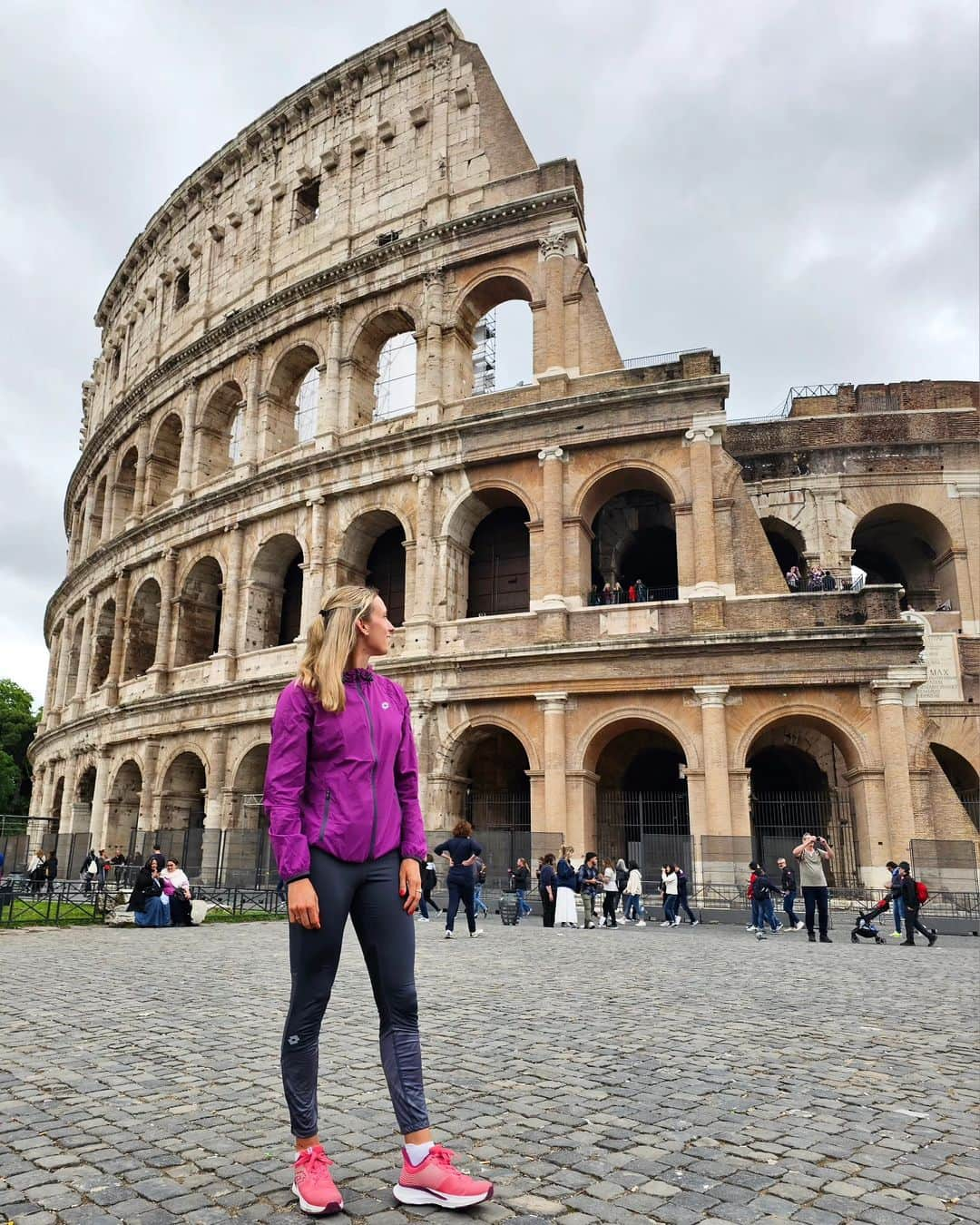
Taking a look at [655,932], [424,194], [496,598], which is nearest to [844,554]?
[496,598]

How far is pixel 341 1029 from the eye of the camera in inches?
210

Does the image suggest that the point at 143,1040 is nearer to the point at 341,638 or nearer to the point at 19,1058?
the point at 19,1058

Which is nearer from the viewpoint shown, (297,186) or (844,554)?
(844,554)

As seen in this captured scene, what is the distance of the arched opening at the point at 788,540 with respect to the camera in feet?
72.6

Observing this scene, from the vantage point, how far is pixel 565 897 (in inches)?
552

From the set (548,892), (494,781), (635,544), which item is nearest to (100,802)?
(494,781)

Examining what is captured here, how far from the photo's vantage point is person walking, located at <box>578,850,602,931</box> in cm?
1423

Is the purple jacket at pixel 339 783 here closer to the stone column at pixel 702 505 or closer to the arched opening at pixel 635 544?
the stone column at pixel 702 505

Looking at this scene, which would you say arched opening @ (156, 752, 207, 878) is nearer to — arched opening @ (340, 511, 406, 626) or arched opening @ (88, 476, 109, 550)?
arched opening @ (340, 511, 406, 626)

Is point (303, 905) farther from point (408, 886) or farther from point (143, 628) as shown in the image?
point (143, 628)

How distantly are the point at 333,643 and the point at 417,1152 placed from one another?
62.7 inches

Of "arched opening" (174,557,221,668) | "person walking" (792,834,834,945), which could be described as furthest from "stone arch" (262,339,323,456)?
Answer: "person walking" (792,834,834,945)

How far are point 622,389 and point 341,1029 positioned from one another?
15.7 metres

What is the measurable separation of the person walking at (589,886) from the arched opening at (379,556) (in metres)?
8.24
